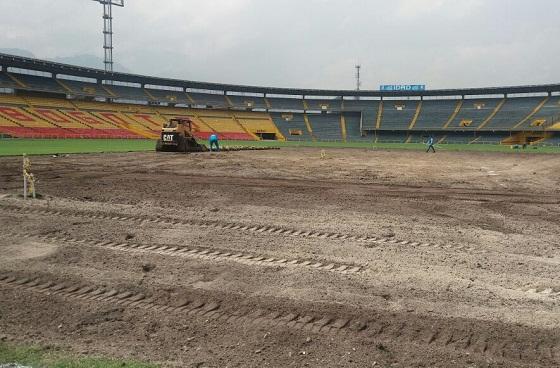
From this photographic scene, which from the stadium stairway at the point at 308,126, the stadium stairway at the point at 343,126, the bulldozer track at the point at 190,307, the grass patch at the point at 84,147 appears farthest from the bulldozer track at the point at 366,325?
the stadium stairway at the point at 343,126

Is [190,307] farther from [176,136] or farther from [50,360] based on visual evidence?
[176,136]

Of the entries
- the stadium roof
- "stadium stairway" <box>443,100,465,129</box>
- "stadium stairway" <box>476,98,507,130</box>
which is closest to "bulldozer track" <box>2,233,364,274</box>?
the stadium roof

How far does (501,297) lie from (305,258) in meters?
2.65

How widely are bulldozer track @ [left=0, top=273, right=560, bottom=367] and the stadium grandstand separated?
49146mm

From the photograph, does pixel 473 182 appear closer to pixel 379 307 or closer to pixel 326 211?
pixel 326 211

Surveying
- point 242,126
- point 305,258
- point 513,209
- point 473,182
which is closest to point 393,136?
point 242,126

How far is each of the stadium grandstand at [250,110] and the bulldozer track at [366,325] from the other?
4915 centimetres

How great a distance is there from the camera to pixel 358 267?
618 cm

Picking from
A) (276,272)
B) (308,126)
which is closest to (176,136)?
(276,272)

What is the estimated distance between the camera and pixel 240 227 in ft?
28.1

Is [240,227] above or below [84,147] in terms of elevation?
below

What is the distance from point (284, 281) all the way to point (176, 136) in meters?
27.3

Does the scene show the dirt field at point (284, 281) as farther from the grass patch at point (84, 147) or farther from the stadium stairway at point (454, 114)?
the stadium stairway at point (454, 114)

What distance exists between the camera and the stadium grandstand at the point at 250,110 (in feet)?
193
